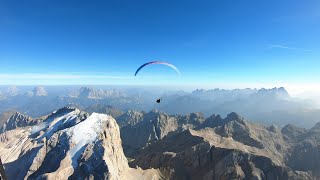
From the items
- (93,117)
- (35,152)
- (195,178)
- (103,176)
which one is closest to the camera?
(103,176)

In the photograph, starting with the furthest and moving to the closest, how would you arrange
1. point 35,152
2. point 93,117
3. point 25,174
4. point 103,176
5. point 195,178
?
1. point 195,178
2. point 93,117
3. point 35,152
4. point 25,174
5. point 103,176

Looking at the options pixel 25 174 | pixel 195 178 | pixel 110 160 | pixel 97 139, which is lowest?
pixel 195 178

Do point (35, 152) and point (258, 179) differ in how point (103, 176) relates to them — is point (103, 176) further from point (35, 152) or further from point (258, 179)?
point (258, 179)

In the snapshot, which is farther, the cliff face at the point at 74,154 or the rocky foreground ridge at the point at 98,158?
the rocky foreground ridge at the point at 98,158

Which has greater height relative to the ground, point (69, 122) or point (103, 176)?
point (69, 122)

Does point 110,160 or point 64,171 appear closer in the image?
point 64,171

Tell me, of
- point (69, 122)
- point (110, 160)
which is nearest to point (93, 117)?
point (69, 122)

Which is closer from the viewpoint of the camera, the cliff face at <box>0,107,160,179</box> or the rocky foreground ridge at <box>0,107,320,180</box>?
the cliff face at <box>0,107,160,179</box>

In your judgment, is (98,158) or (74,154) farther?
(74,154)
